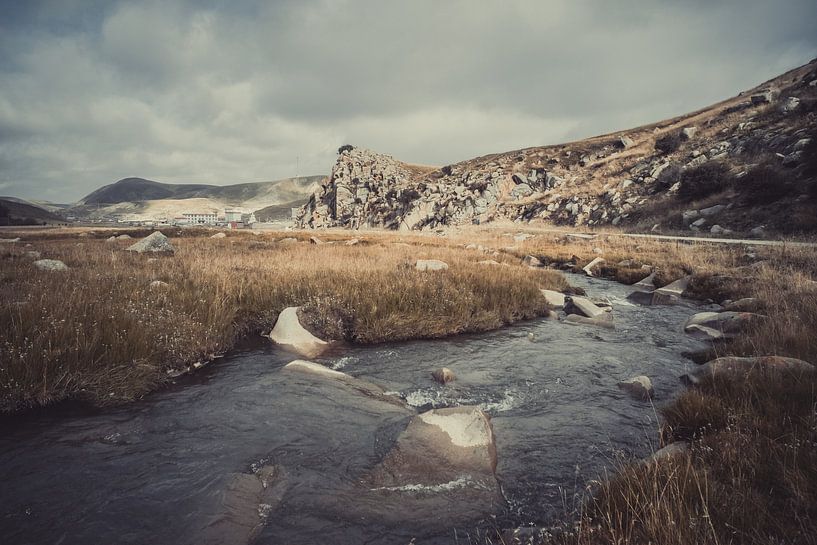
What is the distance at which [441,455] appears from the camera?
3.86 metres

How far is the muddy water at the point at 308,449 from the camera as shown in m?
3.06

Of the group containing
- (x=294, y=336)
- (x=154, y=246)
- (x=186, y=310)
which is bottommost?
Result: (x=294, y=336)

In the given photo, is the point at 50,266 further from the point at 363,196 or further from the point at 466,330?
the point at 363,196

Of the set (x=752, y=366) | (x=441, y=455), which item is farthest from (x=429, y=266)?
(x=441, y=455)

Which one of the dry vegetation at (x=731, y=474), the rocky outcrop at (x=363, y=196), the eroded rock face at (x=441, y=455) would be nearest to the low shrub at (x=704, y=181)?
the dry vegetation at (x=731, y=474)

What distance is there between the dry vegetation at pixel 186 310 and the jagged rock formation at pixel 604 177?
22.1 metres

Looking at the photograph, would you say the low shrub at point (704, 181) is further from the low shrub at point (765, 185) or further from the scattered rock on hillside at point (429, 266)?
the scattered rock on hillside at point (429, 266)

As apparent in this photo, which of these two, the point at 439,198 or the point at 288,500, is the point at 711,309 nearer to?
the point at 288,500

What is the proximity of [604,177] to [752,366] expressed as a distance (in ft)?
170

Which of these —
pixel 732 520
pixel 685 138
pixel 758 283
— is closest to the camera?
pixel 732 520

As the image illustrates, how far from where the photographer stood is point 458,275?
1182 cm

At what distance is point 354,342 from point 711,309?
10351mm

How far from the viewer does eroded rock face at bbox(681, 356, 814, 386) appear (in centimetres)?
428

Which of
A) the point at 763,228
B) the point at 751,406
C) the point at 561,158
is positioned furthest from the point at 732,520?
the point at 561,158
